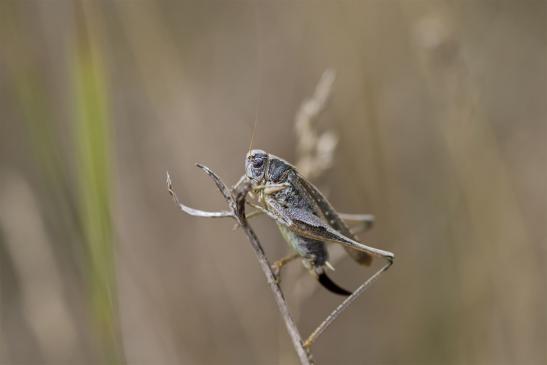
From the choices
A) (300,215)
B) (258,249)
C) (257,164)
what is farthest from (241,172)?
(258,249)

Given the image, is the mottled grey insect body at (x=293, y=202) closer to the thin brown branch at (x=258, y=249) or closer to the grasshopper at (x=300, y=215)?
the grasshopper at (x=300, y=215)
